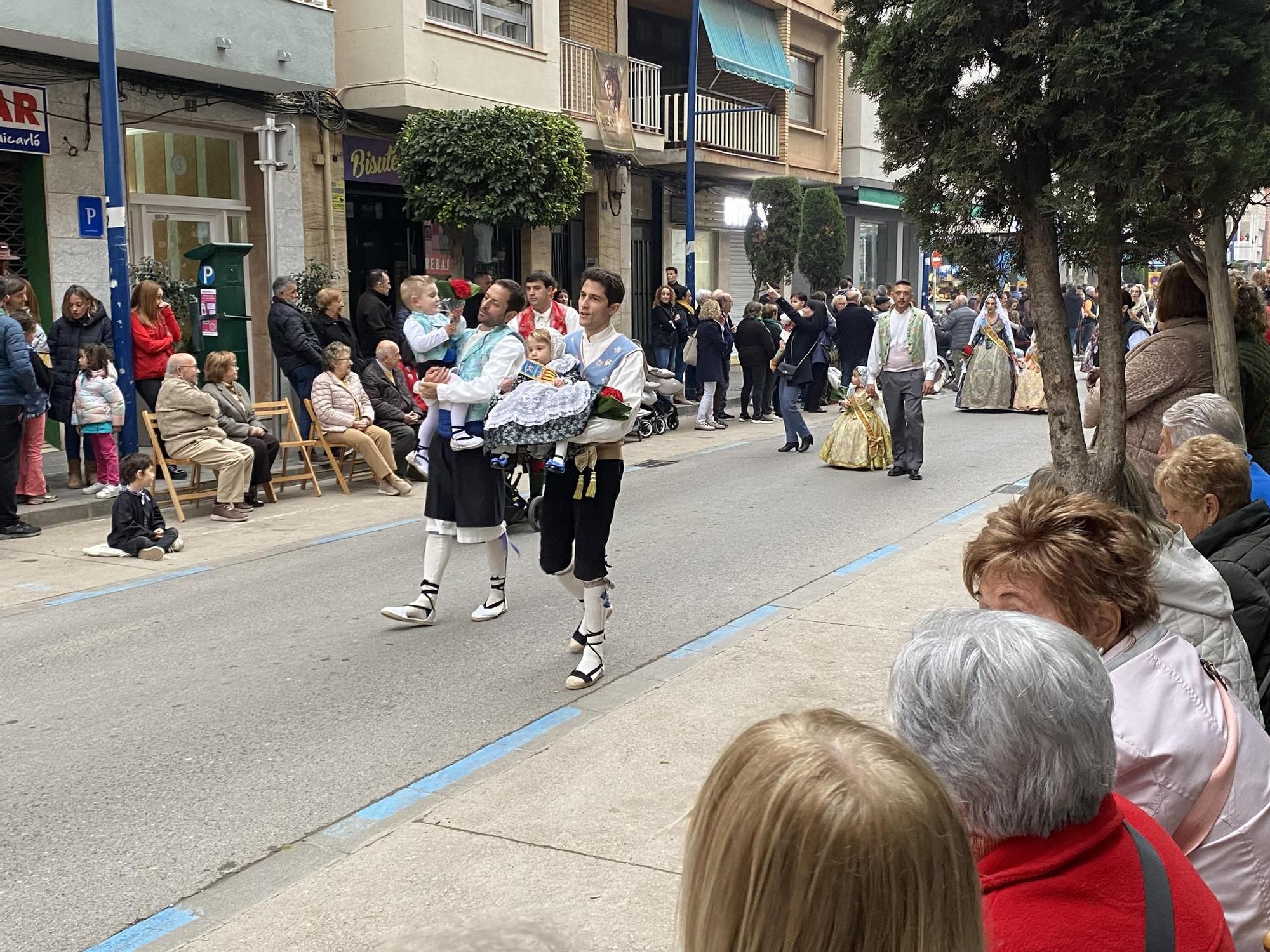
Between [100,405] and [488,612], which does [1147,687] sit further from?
[100,405]

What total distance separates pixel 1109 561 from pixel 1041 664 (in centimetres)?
93

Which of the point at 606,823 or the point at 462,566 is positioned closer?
the point at 606,823

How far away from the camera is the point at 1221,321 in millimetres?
5309

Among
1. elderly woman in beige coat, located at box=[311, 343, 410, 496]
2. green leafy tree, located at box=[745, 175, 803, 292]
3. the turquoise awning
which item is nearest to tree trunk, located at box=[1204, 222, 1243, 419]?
elderly woman in beige coat, located at box=[311, 343, 410, 496]

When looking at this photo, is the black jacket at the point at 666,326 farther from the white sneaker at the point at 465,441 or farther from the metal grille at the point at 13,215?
the white sneaker at the point at 465,441

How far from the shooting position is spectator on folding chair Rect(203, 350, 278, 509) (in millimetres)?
11625

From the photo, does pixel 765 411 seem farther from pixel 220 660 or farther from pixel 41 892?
pixel 41 892

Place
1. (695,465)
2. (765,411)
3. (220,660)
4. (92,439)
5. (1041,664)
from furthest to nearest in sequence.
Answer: (765,411) → (695,465) → (92,439) → (220,660) → (1041,664)

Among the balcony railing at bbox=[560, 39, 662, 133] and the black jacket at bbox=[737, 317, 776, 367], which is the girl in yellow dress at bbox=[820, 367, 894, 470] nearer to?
the black jacket at bbox=[737, 317, 776, 367]

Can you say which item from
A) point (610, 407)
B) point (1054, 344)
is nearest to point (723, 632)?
point (610, 407)

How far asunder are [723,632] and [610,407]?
5.56 ft

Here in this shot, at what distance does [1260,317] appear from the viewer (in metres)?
5.74

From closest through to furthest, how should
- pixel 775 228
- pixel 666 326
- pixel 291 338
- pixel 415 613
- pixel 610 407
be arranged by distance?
pixel 610 407
pixel 415 613
pixel 291 338
pixel 666 326
pixel 775 228

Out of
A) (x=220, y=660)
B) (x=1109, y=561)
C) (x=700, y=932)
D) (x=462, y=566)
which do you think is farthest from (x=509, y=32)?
(x=700, y=932)
